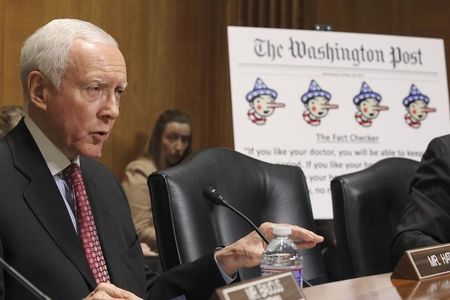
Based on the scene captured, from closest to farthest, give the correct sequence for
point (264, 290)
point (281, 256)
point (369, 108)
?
point (264, 290) → point (281, 256) → point (369, 108)

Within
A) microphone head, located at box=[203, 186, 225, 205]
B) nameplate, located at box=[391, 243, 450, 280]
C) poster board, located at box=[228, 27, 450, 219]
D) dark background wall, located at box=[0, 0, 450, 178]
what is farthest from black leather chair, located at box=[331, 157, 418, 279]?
dark background wall, located at box=[0, 0, 450, 178]

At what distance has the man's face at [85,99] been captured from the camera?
204 cm

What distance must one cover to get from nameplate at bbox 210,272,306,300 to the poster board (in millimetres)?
2413

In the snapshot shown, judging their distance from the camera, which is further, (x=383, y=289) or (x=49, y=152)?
(x=49, y=152)

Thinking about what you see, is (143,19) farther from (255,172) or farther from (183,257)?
(183,257)

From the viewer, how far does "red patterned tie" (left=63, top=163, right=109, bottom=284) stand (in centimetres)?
210

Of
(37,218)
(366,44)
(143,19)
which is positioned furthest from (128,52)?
(37,218)

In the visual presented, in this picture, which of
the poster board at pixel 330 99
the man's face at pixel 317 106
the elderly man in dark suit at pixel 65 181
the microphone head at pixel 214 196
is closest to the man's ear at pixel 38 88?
the elderly man in dark suit at pixel 65 181

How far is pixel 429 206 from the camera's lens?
9.27 feet

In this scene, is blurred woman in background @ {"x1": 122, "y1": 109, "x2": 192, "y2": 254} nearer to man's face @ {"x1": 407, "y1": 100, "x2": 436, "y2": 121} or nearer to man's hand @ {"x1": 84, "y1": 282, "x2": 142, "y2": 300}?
man's face @ {"x1": 407, "y1": 100, "x2": 436, "y2": 121}

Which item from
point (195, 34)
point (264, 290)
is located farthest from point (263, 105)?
point (264, 290)

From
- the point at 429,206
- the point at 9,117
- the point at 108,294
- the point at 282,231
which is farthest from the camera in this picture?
the point at 9,117

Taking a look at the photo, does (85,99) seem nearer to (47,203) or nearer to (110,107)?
(110,107)

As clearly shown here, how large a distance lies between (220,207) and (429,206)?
731 mm
